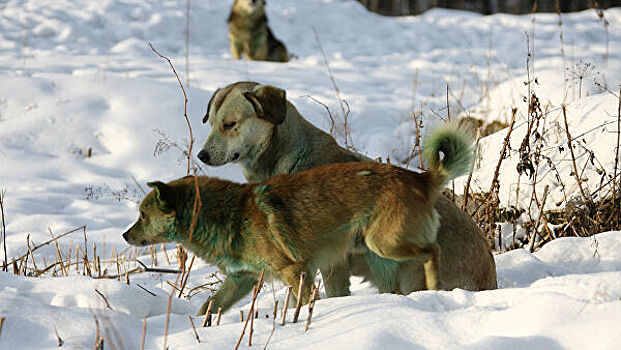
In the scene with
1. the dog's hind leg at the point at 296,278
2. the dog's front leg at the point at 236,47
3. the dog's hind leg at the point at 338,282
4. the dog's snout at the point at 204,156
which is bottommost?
the dog's front leg at the point at 236,47

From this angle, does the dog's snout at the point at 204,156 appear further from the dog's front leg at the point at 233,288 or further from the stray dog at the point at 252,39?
the stray dog at the point at 252,39

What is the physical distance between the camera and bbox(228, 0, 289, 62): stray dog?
15.1m

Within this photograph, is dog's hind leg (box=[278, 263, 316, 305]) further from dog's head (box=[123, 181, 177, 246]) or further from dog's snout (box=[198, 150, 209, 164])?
dog's snout (box=[198, 150, 209, 164])

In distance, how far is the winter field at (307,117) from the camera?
2.79m

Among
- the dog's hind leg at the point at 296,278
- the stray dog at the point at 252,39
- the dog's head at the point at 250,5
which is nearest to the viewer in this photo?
the dog's hind leg at the point at 296,278

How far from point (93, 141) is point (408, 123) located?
15.1ft

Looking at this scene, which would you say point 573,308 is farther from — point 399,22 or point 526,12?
point 526,12

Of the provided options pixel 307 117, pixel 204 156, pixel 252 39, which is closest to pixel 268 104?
pixel 204 156

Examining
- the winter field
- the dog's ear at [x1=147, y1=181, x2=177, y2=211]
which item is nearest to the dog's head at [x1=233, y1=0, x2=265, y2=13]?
the winter field

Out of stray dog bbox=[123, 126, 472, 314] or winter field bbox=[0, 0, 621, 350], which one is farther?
stray dog bbox=[123, 126, 472, 314]

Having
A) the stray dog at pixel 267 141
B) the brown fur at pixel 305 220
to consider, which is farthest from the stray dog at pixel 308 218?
the stray dog at pixel 267 141

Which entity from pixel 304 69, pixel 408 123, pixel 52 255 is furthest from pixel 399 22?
pixel 52 255

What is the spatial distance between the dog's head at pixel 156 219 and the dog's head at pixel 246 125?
79 cm

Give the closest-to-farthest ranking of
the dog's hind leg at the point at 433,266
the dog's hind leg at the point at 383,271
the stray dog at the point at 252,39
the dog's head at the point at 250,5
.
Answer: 1. the dog's hind leg at the point at 433,266
2. the dog's hind leg at the point at 383,271
3. the stray dog at the point at 252,39
4. the dog's head at the point at 250,5
